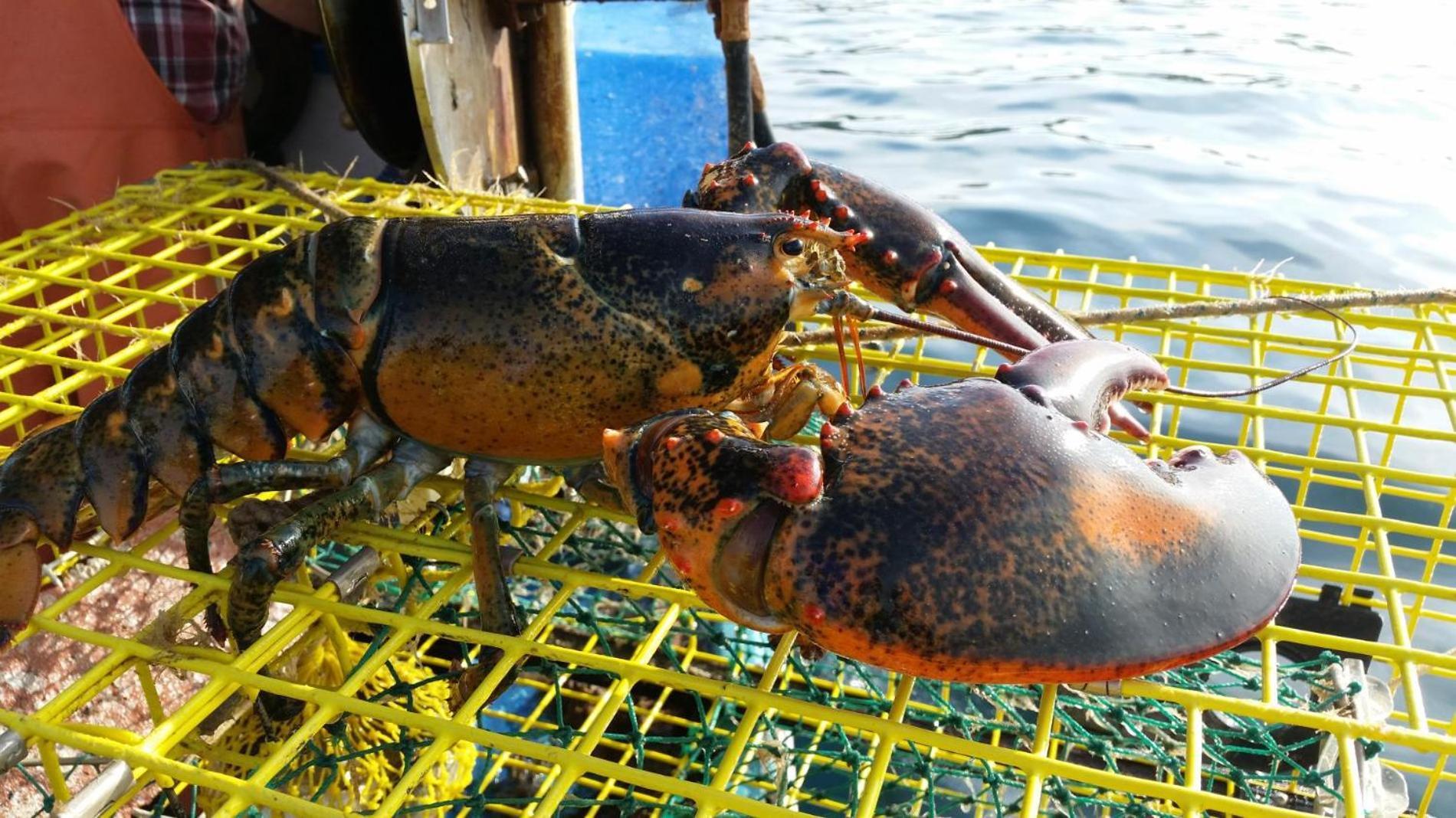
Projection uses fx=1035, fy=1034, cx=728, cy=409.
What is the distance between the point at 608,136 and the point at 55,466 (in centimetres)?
471

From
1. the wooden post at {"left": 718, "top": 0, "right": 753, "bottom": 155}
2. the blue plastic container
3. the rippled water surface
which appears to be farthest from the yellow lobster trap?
the rippled water surface

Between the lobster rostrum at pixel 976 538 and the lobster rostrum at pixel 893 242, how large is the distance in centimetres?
67

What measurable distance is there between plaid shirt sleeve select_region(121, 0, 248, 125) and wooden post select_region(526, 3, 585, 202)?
3.89 ft

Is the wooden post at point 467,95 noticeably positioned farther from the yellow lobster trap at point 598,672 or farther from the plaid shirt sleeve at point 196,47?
the plaid shirt sleeve at point 196,47

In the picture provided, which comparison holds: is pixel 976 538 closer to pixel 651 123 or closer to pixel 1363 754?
pixel 1363 754

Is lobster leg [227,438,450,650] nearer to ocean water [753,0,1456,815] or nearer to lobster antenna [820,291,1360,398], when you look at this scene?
lobster antenna [820,291,1360,398]

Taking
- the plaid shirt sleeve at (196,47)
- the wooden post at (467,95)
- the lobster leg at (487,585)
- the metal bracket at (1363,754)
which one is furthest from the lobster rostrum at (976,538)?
the plaid shirt sleeve at (196,47)

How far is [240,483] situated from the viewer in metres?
2.05

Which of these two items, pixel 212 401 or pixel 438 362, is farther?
pixel 212 401

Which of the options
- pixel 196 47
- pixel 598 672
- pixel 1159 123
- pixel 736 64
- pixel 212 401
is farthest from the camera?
pixel 1159 123

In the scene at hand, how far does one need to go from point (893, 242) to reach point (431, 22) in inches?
79.2

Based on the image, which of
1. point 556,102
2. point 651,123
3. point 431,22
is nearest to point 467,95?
point 431,22

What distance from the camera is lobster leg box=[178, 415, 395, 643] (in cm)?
204

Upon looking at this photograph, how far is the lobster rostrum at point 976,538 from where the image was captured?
1.41 meters
